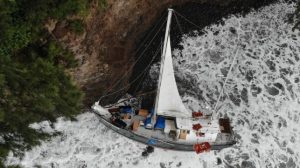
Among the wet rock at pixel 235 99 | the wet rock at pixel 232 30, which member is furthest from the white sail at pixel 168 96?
the wet rock at pixel 232 30

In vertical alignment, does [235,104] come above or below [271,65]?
below

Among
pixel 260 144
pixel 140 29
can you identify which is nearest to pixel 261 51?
pixel 260 144

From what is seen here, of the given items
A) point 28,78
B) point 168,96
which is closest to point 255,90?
point 168,96

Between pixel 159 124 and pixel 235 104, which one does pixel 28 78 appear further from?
pixel 235 104

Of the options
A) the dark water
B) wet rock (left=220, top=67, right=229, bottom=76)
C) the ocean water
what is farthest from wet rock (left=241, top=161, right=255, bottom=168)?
the dark water

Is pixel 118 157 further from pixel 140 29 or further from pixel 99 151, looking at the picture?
pixel 140 29

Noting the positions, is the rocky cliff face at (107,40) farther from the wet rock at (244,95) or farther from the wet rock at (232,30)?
the wet rock at (244,95)

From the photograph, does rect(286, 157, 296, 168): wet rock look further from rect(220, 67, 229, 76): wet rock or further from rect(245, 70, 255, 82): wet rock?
rect(220, 67, 229, 76): wet rock
